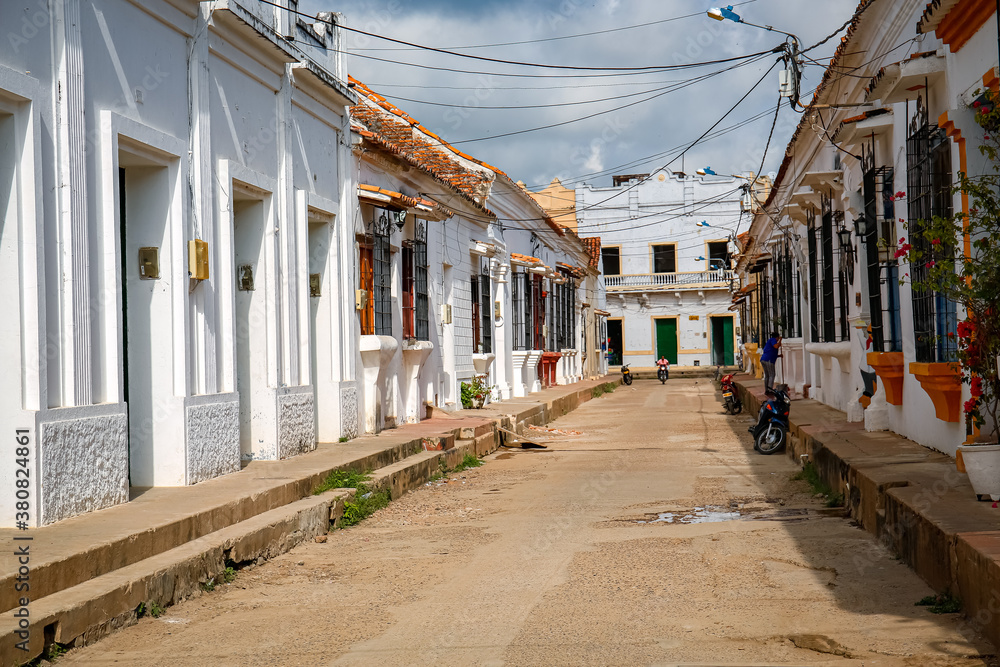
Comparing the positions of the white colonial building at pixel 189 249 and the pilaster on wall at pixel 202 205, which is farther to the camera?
the pilaster on wall at pixel 202 205

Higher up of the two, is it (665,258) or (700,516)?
(665,258)

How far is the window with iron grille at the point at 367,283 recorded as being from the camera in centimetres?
1361

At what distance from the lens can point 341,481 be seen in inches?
376

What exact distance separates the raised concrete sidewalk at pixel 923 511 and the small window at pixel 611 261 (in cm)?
3895

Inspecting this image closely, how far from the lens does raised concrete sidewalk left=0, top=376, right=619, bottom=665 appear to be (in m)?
5.01

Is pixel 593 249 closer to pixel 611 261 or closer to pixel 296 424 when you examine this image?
pixel 611 261

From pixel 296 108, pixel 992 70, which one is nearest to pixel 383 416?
pixel 296 108

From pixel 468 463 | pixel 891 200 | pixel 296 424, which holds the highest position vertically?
pixel 891 200

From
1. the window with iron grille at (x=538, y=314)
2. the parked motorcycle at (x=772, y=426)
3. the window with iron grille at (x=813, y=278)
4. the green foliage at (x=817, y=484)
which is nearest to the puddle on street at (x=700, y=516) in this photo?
the green foliage at (x=817, y=484)

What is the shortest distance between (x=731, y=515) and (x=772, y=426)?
5.51 m

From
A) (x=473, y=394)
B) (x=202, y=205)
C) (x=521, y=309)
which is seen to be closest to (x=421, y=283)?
(x=473, y=394)

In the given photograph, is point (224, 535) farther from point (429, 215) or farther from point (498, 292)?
point (498, 292)

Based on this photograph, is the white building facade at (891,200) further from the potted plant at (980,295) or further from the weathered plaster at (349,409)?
the weathered plaster at (349,409)

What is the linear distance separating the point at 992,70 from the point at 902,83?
5.11ft
